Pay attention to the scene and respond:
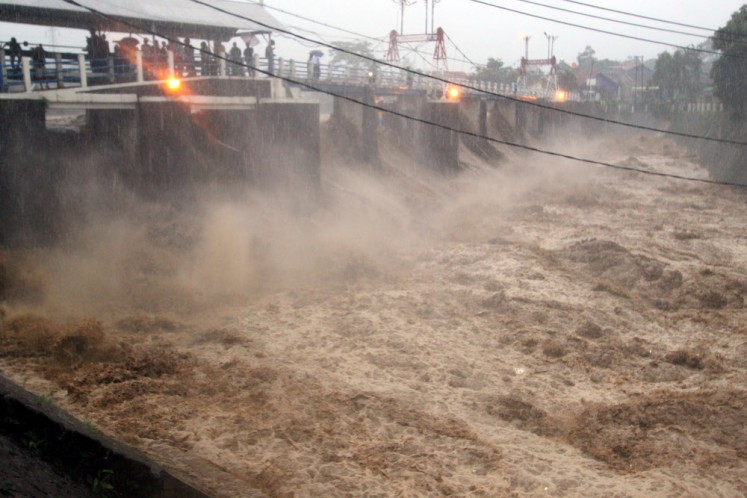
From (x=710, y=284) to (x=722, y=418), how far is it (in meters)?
7.84

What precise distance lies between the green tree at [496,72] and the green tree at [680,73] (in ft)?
55.8

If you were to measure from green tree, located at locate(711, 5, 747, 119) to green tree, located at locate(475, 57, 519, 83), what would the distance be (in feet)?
135

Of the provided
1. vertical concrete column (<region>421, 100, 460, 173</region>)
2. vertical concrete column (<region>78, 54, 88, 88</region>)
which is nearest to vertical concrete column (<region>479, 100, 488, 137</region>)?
vertical concrete column (<region>421, 100, 460, 173</region>)

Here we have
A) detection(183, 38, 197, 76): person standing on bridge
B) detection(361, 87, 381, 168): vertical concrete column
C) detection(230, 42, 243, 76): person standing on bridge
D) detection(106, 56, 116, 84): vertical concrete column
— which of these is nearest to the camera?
detection(106, 56, 116, 84): vertical concrete column

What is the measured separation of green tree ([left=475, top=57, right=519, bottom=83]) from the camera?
3017 inches

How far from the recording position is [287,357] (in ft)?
40.5

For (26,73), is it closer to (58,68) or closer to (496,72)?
(58,68)

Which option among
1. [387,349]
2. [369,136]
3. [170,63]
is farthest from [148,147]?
[369,136]

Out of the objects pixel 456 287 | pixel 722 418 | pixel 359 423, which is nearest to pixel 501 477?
pixel 359 423

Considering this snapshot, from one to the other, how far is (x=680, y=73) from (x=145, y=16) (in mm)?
70003

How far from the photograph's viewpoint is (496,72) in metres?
78.8

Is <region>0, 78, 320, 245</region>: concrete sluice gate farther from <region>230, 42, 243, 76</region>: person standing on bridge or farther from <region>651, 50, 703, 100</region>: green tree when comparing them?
<region>651, 50, 703, 100</region>: green tree

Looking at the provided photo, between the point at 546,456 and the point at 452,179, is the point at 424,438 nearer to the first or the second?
the point at 546,456

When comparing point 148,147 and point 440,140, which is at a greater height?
point 440,140
